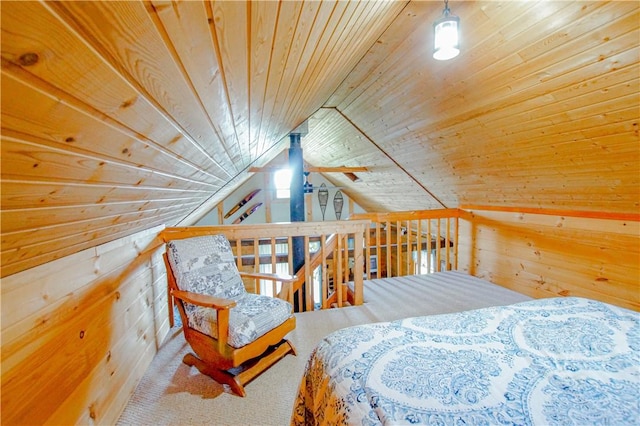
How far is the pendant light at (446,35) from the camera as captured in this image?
60.5 inches

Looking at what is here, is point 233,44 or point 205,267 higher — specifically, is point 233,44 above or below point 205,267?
above

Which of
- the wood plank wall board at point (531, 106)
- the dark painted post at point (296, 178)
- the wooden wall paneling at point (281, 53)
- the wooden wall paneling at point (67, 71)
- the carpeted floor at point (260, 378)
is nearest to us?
the wooden wall paneling at point (67, 71)

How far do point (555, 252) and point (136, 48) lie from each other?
3700 mm

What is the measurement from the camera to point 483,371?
1.05m

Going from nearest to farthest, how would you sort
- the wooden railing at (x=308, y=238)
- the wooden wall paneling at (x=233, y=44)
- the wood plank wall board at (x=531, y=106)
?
the wooden wall paneling at (x=233, y=44) → the wood plank wall board at (x=531, y=106) → the wooden railing at (x=308, y=238)

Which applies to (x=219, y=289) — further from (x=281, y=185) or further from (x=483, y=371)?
(x=281, y=185)

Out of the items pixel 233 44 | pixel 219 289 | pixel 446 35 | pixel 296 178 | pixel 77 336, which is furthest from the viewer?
pixel 296 178

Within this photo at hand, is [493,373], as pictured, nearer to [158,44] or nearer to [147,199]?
[158,44]

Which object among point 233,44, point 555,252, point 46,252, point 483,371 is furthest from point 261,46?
point 555,252

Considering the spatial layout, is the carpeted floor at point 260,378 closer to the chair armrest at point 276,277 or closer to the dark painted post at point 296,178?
the chair armrest at point 276,277

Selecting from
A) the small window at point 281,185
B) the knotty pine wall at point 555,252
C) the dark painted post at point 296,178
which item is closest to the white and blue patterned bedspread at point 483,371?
the knotty pine wall at point 555,252

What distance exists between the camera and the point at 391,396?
3.08 feet

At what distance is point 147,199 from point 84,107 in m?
1.03

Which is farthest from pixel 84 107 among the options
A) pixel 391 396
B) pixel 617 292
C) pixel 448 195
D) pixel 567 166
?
pixel 448 195
